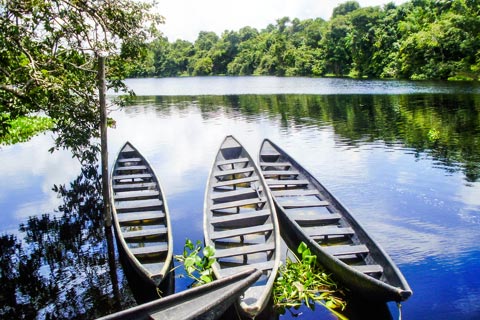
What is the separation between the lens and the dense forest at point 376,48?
56.9 metres

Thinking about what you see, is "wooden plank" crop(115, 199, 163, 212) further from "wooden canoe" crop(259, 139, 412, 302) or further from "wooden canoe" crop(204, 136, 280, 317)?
"wooden canoe" crop(259, 139, 412, 302)

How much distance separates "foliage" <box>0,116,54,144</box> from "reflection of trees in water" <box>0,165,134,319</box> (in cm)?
1475

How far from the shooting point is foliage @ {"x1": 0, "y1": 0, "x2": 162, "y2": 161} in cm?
923

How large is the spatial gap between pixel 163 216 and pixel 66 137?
17.1 feet

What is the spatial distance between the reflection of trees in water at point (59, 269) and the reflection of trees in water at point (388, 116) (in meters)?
13.8

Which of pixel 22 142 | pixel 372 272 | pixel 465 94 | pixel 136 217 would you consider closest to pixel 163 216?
pixel 136 217

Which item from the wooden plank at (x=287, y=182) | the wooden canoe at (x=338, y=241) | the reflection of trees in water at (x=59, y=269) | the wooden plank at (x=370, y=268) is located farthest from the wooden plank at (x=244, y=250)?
the wooden plank at (x=287, y=182)

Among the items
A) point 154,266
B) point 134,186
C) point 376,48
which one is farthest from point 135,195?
point 376,48

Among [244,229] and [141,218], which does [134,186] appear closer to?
[141,218]

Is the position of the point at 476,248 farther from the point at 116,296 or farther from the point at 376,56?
the point at 376,56

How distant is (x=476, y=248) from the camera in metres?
10.4

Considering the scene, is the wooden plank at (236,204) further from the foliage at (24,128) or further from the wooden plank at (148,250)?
the foliage at (24,128)

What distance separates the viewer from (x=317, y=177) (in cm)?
1712

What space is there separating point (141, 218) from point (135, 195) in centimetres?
229
